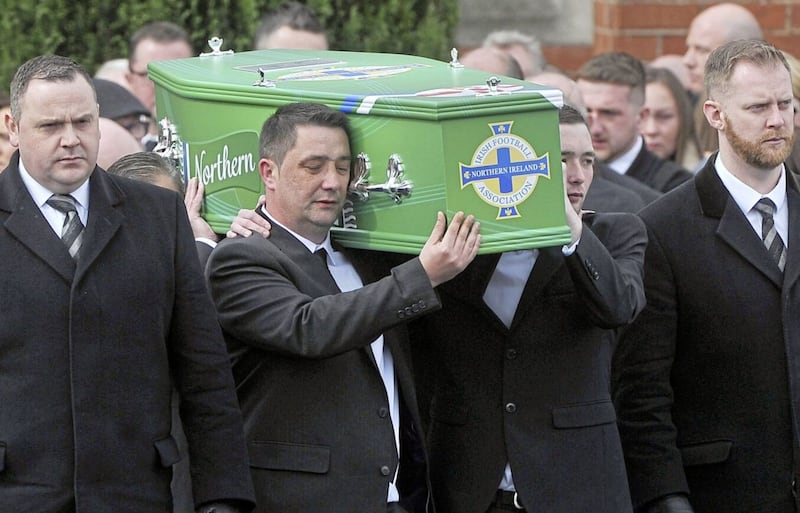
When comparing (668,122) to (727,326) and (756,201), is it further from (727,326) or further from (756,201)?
(727,326)

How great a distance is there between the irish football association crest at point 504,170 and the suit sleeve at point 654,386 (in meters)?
0.94

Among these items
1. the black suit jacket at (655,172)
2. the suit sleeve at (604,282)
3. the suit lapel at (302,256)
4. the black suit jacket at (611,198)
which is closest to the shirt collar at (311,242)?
the suit lapel at (302,256)

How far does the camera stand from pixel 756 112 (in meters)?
4.91

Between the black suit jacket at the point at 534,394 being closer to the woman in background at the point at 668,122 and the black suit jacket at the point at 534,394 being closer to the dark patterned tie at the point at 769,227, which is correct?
the dark patterned tie at the point at 769,227

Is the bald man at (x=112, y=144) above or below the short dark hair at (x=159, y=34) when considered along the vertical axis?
below

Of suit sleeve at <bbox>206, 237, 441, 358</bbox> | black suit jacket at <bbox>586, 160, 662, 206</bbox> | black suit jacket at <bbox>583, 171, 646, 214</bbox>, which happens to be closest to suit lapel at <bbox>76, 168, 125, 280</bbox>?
suit sleeve at <bbox>206, 237, 441, 358</bbox>

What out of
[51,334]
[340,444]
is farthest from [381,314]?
[51,334]

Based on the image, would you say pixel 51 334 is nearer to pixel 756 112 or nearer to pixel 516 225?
pixel 516 225

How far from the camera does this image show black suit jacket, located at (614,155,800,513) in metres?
4.89

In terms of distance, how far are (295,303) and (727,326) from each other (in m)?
1.43

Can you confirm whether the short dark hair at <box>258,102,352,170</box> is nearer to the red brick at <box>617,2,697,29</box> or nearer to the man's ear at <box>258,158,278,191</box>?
the man's ear at <box>258,158,278,191</box>

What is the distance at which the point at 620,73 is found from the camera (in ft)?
26.2

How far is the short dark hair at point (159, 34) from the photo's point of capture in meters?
7.64

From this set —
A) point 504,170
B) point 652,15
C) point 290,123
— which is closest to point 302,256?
point 290,123
